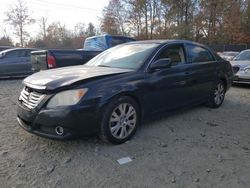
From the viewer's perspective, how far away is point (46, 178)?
9.59 feet

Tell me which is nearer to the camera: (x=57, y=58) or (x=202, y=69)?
(x=202, y=69)

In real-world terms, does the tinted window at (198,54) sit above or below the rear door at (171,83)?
above

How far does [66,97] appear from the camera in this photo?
3.37 meters

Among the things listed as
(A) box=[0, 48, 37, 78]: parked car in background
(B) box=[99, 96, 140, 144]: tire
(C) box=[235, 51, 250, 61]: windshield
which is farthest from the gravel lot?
(A) box=[0, 48, 37, 78]: parked car in background

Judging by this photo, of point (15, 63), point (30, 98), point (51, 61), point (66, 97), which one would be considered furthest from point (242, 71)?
point (15, 63)

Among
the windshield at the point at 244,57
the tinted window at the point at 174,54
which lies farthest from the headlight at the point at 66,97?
the windshield at the point at 244,57

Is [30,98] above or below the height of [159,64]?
below

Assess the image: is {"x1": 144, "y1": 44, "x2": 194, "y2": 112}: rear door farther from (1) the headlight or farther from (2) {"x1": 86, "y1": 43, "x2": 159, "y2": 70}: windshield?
(1) the headlight

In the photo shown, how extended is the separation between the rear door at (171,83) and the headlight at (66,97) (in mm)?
1164

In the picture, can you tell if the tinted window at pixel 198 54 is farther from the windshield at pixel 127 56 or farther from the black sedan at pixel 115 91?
the windshield at pixel 127 56

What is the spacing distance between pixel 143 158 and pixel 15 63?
9130 millimetres

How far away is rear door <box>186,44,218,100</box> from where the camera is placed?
17.0 feet

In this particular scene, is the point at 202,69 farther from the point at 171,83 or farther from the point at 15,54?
the point at 15,54

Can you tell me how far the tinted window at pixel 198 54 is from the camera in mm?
5176
